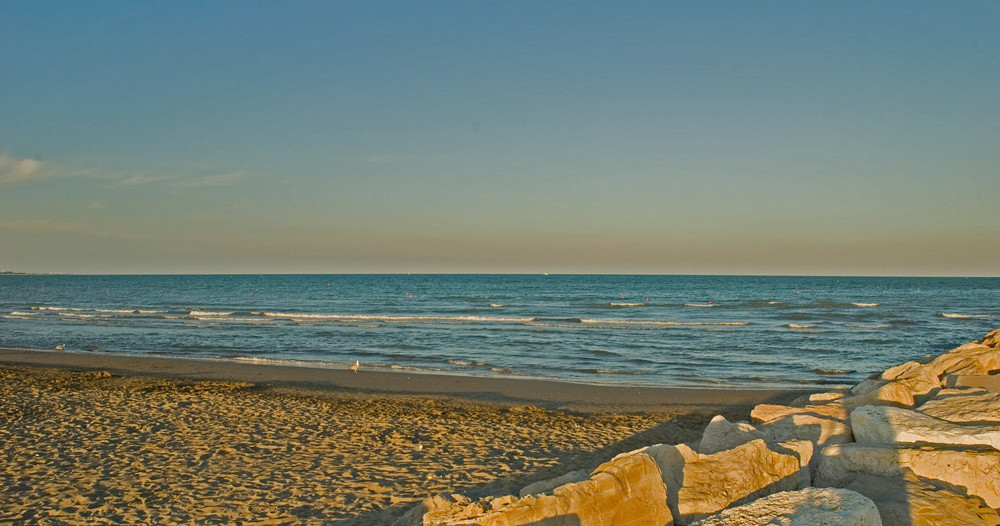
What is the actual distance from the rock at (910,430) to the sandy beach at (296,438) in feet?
11.3

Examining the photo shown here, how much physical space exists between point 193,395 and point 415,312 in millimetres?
30871

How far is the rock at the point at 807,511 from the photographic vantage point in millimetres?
4172

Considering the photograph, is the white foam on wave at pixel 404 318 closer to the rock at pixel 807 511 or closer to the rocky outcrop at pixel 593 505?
the rocky outcrop at pixel 593 505

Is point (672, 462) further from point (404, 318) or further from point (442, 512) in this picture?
point (404, 318)

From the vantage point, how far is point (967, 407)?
7.09 metres

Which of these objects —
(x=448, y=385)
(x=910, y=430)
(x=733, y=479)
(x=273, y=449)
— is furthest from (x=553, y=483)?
(x=448, y=385)

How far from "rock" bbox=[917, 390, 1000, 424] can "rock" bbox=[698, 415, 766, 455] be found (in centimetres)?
183

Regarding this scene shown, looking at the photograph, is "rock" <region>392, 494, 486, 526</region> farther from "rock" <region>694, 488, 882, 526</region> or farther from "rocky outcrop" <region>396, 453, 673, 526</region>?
"rock" <region>694, 488, 882, 526</region>

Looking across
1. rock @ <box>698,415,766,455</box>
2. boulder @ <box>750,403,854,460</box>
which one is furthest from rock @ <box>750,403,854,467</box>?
rock @ <box>698,415,766,455</box>

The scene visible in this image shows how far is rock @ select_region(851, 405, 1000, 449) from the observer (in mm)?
5832

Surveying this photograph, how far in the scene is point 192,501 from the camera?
23.7ft

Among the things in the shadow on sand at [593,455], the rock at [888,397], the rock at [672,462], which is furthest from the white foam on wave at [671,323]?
the rock at [672,462]

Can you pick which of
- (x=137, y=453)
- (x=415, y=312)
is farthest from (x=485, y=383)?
(x=415, y=312)

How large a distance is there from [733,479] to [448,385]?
1105 centimetres
